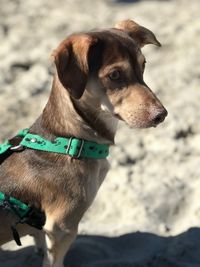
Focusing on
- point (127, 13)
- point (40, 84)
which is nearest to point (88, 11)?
point (127, 13)

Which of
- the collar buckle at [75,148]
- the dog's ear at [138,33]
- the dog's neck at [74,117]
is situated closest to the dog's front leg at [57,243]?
the collar buckle at [75,148]

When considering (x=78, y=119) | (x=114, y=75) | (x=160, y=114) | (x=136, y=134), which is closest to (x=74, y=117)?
(x=78, y=119)

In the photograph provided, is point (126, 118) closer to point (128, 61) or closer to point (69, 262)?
point (128, 61)

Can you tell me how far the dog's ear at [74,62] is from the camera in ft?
9.02

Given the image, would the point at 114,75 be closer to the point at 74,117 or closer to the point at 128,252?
the point at 74,117

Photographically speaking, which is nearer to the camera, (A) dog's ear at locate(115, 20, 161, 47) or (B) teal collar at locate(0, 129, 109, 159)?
(B) teal collar at locate(0, 129, 109, 159)

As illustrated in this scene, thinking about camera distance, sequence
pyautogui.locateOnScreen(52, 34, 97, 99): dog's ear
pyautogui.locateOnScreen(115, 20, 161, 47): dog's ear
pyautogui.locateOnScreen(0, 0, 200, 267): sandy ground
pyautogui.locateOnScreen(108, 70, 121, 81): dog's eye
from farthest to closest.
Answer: pyautogui.locateOnScreen(0, 0, 200, 267): sandy ground, pyautogui.locateOnScreen(115, 20, 161, 47): dog's ear, pyautogui.locateOnScreen(108, 70, 121, 81): dog's eye, pyautogui.locateOnScreen(52, 34, 97, 99): dog's ear

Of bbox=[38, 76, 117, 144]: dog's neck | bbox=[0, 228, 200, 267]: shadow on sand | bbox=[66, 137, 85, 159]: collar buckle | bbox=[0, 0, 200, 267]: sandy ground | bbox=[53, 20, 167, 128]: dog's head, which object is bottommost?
bbox=[0, 228, 200, 267]: shadow on sand

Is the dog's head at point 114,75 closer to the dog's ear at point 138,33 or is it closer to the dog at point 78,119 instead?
the dog at point 78,119

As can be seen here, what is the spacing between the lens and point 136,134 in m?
4.57

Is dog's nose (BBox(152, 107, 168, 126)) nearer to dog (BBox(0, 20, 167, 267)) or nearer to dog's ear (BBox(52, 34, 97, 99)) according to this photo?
dog (BBox(0, 20, 167, 267))

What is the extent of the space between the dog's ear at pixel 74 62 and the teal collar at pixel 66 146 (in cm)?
30

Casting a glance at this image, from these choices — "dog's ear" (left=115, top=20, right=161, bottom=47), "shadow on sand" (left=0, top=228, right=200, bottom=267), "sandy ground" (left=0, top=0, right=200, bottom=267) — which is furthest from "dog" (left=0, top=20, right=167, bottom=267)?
"sandy ground" (left=0, top=0, right=200, bottom=267)

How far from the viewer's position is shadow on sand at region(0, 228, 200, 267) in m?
3.49
